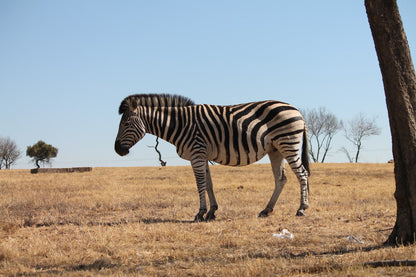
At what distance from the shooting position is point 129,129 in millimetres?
11977

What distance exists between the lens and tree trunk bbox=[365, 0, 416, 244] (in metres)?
7.07

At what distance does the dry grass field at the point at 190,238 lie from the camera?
622 cm

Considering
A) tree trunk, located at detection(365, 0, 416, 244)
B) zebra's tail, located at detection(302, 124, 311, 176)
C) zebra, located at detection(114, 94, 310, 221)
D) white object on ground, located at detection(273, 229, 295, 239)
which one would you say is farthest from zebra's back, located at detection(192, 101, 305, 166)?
tree trunk, located at detection(365, 0, 416, 244)

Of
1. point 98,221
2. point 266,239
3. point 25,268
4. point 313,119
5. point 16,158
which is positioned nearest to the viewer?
point 25,268

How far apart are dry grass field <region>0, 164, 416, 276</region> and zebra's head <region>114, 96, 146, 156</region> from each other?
1.95m

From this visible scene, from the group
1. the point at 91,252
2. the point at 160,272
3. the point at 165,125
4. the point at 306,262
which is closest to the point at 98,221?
the point at 165,125

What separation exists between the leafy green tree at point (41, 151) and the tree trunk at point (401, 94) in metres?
73.8

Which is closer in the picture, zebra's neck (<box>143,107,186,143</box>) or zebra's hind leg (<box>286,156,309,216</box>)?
zebra's hind leg (<box>286,156,309,216</box>)

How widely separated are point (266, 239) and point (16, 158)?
81.8 meters

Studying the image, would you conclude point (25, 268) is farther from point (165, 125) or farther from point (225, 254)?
point (165, 125)

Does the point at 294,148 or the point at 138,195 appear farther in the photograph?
the point at 138,195

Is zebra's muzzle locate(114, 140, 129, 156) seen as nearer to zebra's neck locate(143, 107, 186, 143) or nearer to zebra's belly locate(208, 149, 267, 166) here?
zebra's neck locate(143, 107, 186, 143)

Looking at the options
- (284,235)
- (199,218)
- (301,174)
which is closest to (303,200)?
(301,174)

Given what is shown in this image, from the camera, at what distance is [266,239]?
8.32m
